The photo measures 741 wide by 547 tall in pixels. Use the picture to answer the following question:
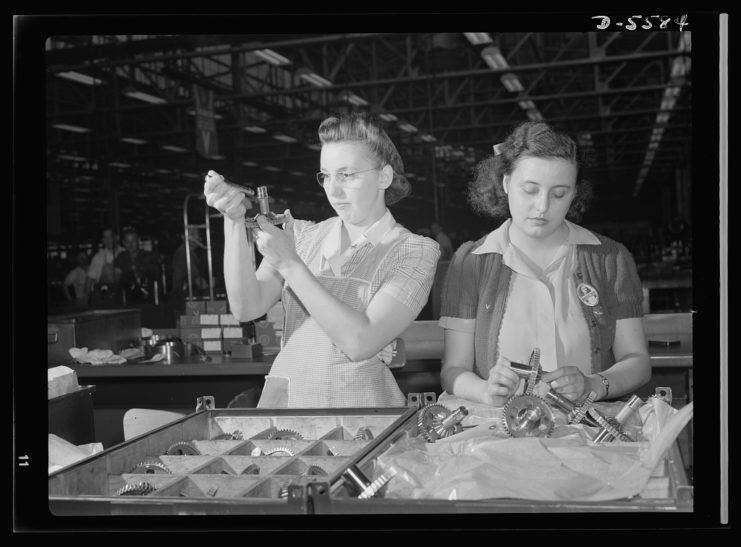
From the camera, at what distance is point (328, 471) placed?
5.84 feet

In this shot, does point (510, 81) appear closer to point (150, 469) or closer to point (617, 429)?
point (617, 429)

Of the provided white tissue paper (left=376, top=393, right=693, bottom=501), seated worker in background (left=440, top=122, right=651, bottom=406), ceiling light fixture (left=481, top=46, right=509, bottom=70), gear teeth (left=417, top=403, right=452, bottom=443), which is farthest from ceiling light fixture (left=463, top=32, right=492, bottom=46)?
white tissue paper (left=376, top=393, right=693, bottom=501)

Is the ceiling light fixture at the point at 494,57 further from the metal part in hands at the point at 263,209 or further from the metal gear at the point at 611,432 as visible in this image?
the metal gear at the point at 611,432

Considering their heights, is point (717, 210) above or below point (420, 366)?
above

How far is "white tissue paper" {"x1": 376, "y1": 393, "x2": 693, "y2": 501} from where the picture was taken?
1.45 meters

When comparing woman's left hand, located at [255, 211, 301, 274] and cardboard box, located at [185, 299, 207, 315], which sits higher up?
woman's left hand, located at [255, 211, 301, 274]

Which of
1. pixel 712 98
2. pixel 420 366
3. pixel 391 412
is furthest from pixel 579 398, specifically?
pixel 420 366

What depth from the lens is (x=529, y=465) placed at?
155cm

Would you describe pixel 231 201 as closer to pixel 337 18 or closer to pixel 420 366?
pixel 337 18

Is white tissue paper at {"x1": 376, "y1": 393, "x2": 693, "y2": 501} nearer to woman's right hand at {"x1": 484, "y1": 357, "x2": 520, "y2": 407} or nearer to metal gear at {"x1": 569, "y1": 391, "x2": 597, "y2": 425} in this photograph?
metal gear at {"x1": 569, "y1": 391, "x2": 597, "y2": 425}

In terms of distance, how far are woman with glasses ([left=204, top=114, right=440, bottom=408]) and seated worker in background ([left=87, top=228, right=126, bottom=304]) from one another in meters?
6.28

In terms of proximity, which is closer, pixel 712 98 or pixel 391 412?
pixel 712 98

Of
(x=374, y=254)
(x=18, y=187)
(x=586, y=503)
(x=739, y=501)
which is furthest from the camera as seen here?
(x=374, y=254)

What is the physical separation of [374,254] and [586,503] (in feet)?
3.37
